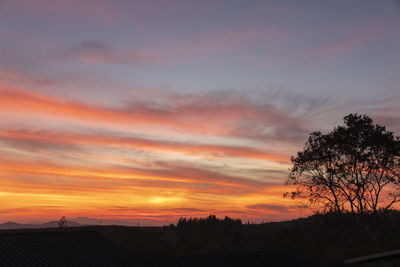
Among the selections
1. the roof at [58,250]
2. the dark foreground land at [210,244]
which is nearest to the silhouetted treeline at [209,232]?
the dark foreground land at [210,244]

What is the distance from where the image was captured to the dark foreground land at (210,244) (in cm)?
2998

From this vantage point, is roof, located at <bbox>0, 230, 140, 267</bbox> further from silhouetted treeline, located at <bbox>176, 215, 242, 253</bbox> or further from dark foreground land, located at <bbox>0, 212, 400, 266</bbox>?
silhouetted treeline, located at <bbox>176, 215, 242, 253</bbox>

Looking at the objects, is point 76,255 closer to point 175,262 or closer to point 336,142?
point 175,262

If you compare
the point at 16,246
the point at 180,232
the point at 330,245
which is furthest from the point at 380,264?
the point at 180,232

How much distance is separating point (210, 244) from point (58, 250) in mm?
54676

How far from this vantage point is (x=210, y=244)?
A: 266 feet

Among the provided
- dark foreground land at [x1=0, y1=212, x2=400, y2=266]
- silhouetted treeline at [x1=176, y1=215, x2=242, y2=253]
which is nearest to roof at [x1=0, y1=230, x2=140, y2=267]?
dark foreground land at [x1=0, y1=212, x2=400, y2=266]

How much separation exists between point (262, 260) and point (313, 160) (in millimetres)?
14758

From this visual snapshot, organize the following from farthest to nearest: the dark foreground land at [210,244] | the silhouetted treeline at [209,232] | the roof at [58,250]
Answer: the silhouetted treeline at [209,232] → the dark foreground land at [210,244] → the roof at [58,250]

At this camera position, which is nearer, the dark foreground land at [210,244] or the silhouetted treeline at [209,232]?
the dark foreground land at [210,244]

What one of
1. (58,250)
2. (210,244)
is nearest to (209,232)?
(210,244)

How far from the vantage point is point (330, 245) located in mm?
78000

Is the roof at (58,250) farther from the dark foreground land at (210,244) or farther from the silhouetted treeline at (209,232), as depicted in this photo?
the silhouetted treeline at (209,232)

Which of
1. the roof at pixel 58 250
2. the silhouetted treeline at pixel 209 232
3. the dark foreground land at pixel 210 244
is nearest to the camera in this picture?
the roof at pixel 58 250
